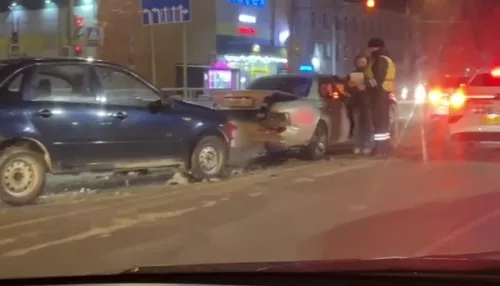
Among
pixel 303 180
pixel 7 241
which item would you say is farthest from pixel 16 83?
pixel 303 180

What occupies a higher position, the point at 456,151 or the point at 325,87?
the point at 325,87

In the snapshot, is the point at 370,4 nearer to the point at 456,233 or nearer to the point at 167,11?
the point at 167,11

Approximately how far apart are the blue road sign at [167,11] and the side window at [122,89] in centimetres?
867

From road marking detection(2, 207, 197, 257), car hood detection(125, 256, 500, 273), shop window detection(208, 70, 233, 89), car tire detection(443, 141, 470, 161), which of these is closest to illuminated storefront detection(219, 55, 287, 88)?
shop window detection(208, 70, 233, 89)

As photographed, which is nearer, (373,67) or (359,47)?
(373,67)

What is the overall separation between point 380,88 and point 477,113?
1.94m

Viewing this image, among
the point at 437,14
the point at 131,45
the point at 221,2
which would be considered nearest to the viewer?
the point at 131,45

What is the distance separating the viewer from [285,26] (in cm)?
4659

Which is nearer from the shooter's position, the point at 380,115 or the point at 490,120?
the point at 490,120

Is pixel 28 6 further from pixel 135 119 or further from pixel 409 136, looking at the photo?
pixel 135 119

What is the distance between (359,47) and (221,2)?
23605mm

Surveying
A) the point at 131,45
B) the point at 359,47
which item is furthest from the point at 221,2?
the point at 359,47

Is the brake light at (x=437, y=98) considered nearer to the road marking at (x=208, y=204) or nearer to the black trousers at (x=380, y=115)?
the black trousers at (x=380, y=115)

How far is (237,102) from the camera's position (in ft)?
44.5
